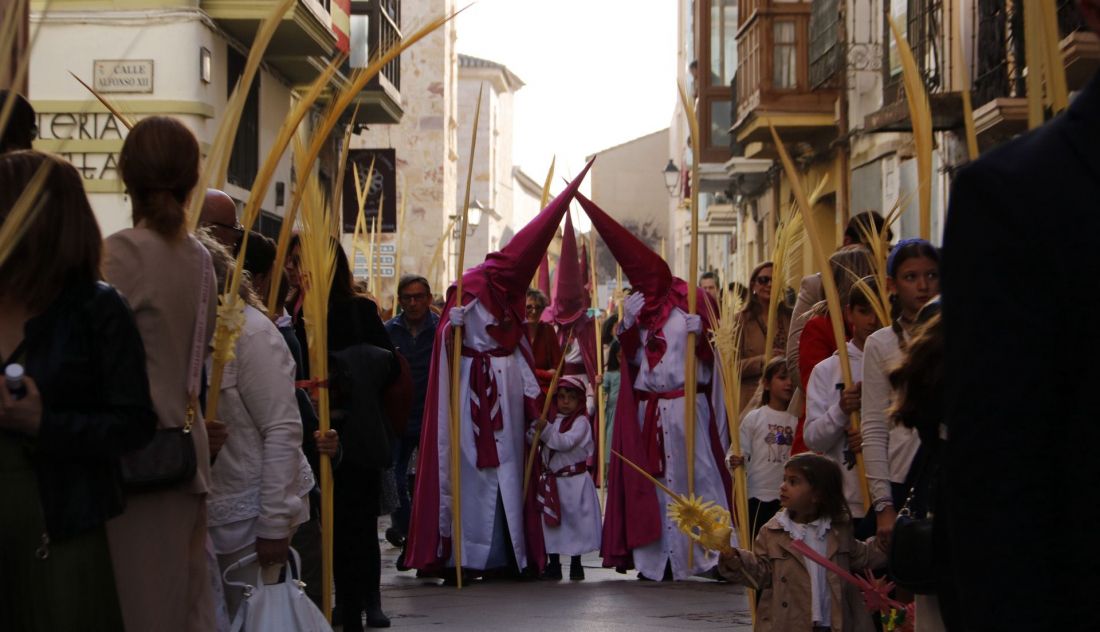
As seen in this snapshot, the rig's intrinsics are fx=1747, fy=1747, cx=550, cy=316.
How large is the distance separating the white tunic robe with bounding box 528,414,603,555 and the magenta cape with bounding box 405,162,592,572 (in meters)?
0.17

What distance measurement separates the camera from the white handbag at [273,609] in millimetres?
5078

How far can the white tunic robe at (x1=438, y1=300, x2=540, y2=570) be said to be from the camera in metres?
11.2

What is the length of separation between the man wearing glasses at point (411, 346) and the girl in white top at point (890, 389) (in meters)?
6.59

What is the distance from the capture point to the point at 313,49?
2317cm

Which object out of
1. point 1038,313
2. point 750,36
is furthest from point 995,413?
point 750,36

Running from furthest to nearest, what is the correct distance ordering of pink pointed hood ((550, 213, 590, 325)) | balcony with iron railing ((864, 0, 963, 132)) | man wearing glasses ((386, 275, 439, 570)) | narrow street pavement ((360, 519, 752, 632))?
1. balcony with iron railing ((864, 0, 963, 132))
2. pink pointed hood ((550, 213, 590, 325))
3. man wearing glasses ((386, 275, 439, 570))
4. narrow street pavement ((360, 519, 752, 632))

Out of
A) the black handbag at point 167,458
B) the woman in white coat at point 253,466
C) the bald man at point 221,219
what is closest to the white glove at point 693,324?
the bald man at point 221,219

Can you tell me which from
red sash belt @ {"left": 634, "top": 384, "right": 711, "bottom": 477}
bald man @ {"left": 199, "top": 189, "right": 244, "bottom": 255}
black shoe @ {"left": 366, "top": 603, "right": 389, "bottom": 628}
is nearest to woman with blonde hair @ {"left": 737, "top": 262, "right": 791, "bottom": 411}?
red sash belt @ {"left": 634, "top": 384, "right": 711, "bottom": 477}

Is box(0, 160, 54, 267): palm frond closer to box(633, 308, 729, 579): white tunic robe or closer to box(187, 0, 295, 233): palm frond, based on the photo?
box(187, 0, 295, 233): palm frond

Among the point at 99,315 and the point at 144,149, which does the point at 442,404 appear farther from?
the point at 99,315

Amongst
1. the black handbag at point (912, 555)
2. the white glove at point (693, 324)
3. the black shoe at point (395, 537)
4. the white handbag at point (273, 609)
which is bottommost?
the black shoe at point (395, 537)

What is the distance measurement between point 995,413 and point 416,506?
30.4 feet

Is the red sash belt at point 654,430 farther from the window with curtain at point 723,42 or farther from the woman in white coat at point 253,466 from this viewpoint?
the window with curtain at point 723,42

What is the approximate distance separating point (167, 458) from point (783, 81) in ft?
74.8
